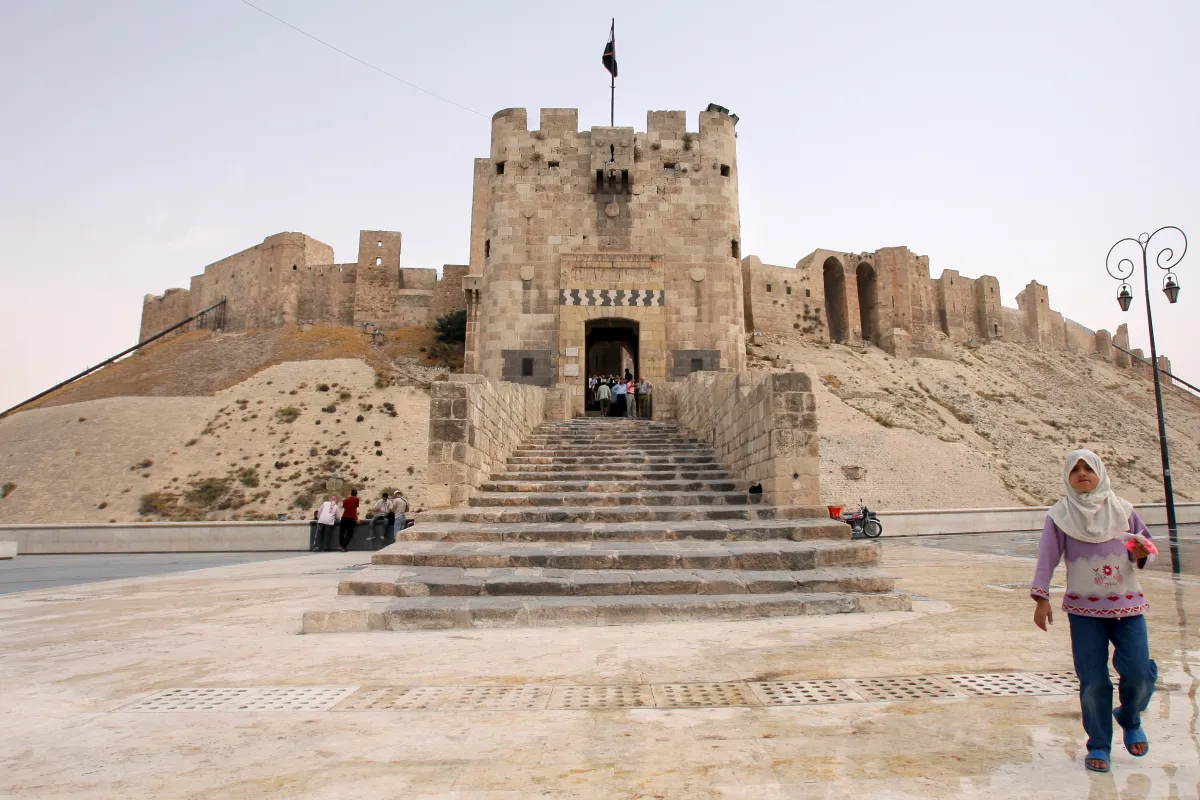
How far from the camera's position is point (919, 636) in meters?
5.02

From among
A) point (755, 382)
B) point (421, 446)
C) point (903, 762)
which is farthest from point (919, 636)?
point (421, 446)

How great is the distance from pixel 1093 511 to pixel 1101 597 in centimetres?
35

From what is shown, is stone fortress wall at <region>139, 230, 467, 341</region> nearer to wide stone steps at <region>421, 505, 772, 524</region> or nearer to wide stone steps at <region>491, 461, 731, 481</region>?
wide stone steps at <region>491, 461, 731, 481</region>

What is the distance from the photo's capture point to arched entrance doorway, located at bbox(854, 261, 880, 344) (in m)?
44.0

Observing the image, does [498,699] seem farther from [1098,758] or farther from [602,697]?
[1098,758]

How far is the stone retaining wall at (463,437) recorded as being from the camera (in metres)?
9.23

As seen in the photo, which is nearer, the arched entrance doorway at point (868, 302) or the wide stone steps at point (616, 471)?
the wide stone steps at point (616, 471)

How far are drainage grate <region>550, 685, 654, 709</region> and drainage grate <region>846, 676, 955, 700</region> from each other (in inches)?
42.3

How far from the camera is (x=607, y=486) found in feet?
33.2

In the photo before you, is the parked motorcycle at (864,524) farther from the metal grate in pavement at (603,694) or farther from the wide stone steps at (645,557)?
the metal grate in pavement at (603,694)

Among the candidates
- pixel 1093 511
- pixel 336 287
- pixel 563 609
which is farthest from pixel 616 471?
pixel 336 287

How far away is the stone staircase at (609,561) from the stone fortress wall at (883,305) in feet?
104

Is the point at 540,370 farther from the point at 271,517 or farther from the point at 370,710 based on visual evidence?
the point at 370,710

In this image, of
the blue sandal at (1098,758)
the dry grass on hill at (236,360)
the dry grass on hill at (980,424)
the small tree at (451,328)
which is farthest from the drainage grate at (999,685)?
the small tree at (451,328)
